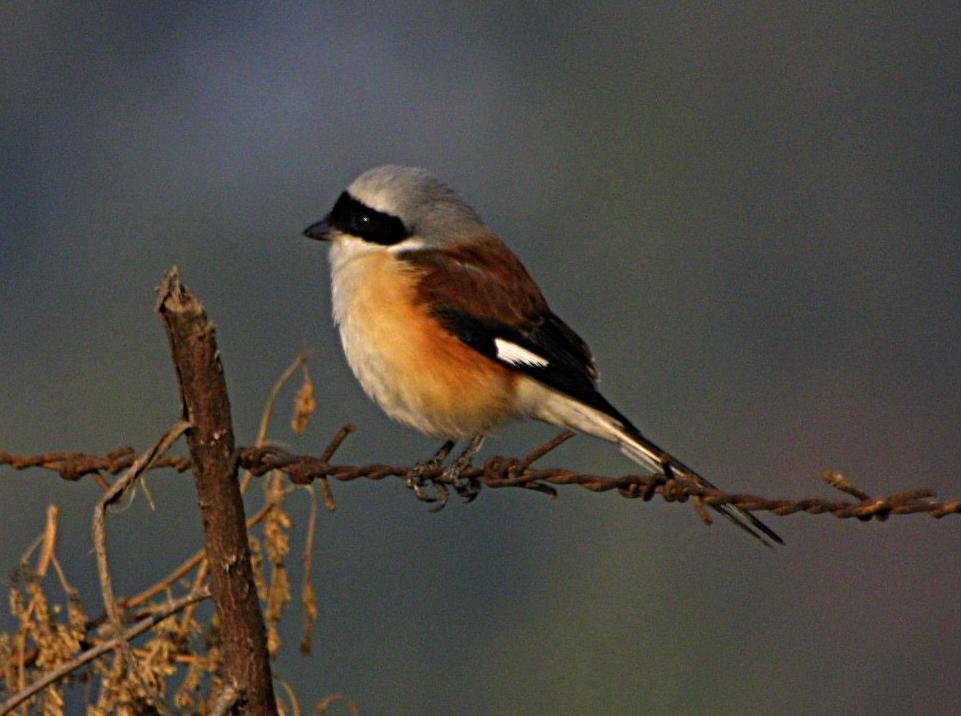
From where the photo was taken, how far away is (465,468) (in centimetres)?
439

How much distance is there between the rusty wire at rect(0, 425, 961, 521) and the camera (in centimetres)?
347

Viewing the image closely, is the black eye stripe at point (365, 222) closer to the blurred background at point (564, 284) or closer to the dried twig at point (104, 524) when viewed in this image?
the dried twig at point (104, 524)

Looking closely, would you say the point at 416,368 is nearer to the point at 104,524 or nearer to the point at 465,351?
the point at 465,351

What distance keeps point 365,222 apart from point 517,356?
78 centimetres

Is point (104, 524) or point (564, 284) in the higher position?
point (104, 524)

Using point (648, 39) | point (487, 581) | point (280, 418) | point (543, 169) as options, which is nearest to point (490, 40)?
point (648, 39)

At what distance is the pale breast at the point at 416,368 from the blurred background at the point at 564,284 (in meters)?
39.1

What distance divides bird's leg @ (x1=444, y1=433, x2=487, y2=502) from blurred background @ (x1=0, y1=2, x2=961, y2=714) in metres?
39.0

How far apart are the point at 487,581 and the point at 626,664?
24.4 metres

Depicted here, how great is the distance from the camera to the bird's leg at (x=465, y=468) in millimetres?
4699

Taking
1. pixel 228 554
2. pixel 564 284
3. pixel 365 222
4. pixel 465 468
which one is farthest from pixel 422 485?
pixel 564 284

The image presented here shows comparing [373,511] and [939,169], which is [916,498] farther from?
[939,169]

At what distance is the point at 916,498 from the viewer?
3459 millimetres

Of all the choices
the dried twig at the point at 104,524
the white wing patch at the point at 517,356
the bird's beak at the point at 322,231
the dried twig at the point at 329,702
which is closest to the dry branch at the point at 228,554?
the dried twig at the point at 104,524
